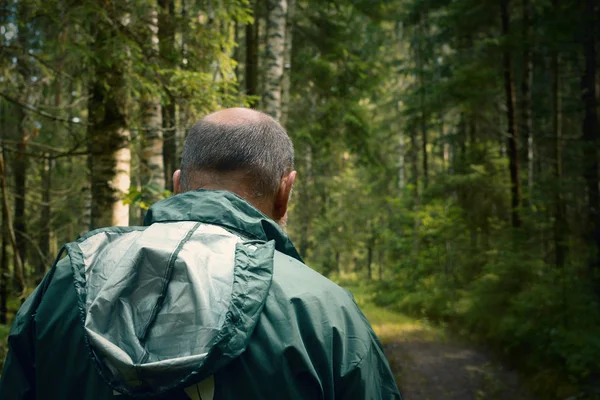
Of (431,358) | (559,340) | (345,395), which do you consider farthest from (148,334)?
(431,358)

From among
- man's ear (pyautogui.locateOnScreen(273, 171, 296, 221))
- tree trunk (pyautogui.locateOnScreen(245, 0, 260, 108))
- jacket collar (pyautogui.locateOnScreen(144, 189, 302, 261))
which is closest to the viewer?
jacket collar (pyautogui.locateOnScreen(144, 189, 302, 261))

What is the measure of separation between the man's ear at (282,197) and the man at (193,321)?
0.84 ft

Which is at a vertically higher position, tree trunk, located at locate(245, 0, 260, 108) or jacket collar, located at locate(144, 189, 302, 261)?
tree trunk, located at locate(245, 0, 260, 108)

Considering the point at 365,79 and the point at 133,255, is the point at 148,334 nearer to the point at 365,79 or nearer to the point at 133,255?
the point at 133,255

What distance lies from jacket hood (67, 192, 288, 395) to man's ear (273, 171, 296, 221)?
426 millimetres

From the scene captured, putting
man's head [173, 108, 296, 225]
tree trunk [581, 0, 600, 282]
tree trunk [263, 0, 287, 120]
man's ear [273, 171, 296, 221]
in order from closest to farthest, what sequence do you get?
1. man's head [173, 108, 296, 225]
2. man's ear [273, 171, 296, 221]
3. tree trunk [263, 0, 287, 120]
4. tree trunk [581, 0, 600, 282]

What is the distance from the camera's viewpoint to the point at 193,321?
133 centimetres

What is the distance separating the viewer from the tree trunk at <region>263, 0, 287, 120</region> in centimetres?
824

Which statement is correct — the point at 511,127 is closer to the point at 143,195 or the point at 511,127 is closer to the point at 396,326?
the point at 396,326

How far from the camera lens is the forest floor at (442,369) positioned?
745 cm

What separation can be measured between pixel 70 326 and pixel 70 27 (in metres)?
4.41

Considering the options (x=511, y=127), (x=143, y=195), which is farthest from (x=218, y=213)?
(x=511, y=127)

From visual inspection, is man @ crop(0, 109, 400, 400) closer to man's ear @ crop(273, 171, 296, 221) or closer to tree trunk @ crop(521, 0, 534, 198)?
man's ear @ crop(273, 171, 296, 221)

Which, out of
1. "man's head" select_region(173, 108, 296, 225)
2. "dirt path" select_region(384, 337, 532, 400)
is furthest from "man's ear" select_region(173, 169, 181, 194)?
"dirt path" select_region(384, 337, 532, 400)
